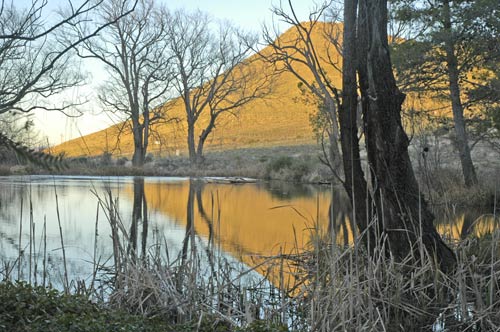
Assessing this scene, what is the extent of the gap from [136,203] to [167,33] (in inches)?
1025

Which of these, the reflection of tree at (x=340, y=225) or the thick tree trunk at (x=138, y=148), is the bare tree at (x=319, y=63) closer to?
the reflection of tree at (x=340, y=225)

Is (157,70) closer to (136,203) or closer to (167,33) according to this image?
(167,33)

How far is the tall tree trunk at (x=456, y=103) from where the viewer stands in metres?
16.0

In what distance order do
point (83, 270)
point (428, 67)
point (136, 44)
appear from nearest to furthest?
point (83, 270) → point (428, 67) → point (136, 44)

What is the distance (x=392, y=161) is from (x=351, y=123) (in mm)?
796

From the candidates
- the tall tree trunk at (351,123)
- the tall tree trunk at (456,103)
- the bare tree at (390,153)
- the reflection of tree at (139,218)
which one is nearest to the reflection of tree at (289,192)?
the reflection of tree at (139,218)

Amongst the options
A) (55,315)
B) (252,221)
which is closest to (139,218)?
(252,221)

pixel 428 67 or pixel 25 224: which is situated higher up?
pixel 428 67

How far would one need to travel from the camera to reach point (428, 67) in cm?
1645

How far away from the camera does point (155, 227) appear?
957cm

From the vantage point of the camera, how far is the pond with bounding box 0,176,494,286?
573cm

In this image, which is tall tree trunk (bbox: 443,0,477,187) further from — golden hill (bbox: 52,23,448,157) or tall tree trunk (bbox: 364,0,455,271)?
golden hill (bbox: 52,23,448,157)

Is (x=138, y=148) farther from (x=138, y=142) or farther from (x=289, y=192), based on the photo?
(x=289, y=192)

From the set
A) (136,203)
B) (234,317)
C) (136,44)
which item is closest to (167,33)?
(136,44)
